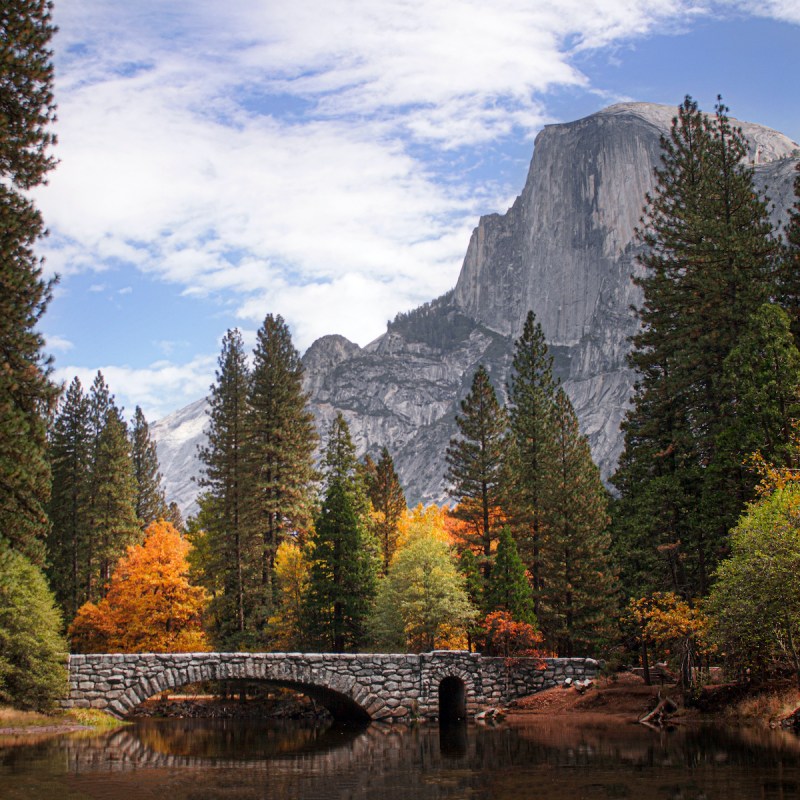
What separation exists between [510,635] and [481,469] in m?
13.3

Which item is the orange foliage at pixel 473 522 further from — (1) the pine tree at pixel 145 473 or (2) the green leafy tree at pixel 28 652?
(1) the pine tree at pixel 145 473

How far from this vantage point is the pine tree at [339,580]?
45000mm

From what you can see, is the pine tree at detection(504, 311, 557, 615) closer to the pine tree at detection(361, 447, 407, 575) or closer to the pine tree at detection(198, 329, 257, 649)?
the pine tree at detection(361, 447, 407, 575)

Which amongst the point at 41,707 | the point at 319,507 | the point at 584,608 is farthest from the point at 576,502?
the point at 41,707

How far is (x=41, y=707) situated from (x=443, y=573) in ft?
63.5

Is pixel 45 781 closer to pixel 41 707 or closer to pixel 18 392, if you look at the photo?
pixel 18 392

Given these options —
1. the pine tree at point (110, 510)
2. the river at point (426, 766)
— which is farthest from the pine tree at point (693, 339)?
the pine tree at point (110, 510)

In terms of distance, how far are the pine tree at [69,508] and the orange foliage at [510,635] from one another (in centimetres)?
2782

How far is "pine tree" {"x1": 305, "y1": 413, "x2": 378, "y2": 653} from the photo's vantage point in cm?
4500

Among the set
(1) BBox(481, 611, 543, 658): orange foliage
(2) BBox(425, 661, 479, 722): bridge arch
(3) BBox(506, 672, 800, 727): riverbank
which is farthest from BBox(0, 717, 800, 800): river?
(1) BBox(481, 611, 543, 658): orange foliage

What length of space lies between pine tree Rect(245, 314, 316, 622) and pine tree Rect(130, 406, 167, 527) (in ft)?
75.1

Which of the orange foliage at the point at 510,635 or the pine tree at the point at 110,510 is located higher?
the pine tree at the point at 110,510

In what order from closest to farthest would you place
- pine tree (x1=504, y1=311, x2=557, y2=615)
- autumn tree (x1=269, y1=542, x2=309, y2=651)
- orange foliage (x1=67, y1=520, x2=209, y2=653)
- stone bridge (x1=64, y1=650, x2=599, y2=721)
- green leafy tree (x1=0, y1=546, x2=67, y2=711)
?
green leafy tree (x1=0, y1=546, x2=67, y2=711)
stone bridge (x1=64, y1=650, x2=599, y2=721)
orange foliage (x1=67, y1=520, x2=209, y2=653)
autumn tree (x1=269, y1=542, x2=309, y2=651)
pine tree (x1=504, y1=311, x2=557, y2=615)

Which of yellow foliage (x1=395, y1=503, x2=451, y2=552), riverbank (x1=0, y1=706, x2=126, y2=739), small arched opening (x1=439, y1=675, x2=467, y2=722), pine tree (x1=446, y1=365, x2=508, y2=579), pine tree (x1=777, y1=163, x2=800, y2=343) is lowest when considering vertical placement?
small arched opening (x1=439, y1=675, x2=467, y2=722)
